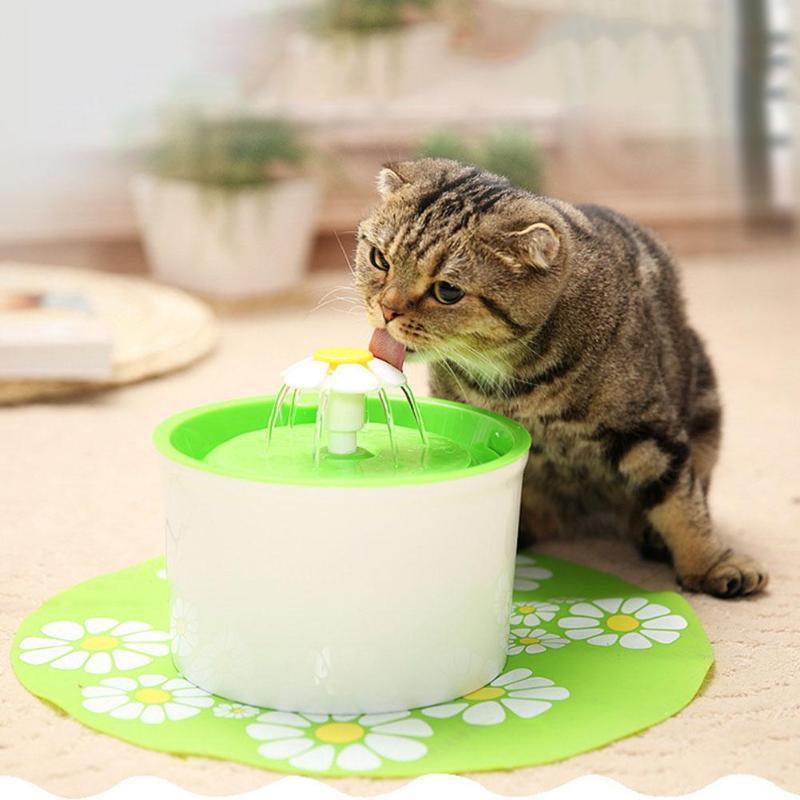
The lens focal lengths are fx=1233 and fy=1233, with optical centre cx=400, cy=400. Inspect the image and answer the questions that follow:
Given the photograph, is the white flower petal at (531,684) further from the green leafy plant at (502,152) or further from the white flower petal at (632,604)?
the green leafy plant at (502,152)

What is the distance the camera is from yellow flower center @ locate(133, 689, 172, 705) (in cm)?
116

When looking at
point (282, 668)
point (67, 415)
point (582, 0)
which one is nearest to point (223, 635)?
point (282, 668)

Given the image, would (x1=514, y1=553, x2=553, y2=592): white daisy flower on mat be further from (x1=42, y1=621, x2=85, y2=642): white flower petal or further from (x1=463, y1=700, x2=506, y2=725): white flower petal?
(x1=42, y1=621, x2=85, y2=642): white flower petal

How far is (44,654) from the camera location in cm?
125

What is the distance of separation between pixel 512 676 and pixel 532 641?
3.7 inches

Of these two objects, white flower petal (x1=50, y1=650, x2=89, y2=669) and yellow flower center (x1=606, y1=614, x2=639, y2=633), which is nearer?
white flower petal (x1=50, y1=650, x2=89, y2=669)

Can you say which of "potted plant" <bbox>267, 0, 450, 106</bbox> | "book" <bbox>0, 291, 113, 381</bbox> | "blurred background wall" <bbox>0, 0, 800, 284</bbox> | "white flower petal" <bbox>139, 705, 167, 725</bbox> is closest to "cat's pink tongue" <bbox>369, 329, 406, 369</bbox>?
"white flower petal" <bbox>139, 705, 167, 725</bbox>

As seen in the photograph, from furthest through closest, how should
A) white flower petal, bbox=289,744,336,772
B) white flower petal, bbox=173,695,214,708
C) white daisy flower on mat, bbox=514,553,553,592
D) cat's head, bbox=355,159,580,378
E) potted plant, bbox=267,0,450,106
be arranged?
1. potted plant, bbox=267,0,450,106
2. white daisy flower on mat, bbox=514,553,553,592
3. cat's head, bbox=355,159,580,378
4. white flower petal, bbox=173,695,214,708
5. white flower petal, bbox=289,744,336,772

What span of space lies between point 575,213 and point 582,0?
2.37 meters

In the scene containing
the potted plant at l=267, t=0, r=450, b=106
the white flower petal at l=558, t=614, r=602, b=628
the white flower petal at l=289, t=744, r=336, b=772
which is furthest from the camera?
the potted plant at l=267, t=0, r=450, b=106

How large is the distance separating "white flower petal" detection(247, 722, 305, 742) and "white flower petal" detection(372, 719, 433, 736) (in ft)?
0.24

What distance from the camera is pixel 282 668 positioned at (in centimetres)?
112

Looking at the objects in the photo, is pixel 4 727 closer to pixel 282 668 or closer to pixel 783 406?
pixel 282 668

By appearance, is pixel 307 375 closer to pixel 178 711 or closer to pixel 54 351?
pixel 178 711
